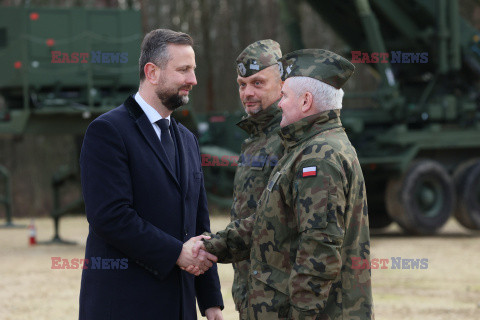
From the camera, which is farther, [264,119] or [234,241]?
[264,119]

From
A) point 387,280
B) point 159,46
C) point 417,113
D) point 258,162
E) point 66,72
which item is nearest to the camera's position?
point 159,46

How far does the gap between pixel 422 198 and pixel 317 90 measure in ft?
33.5

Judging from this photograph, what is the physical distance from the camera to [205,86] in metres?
20.1

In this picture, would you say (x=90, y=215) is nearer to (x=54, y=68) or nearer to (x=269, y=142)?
(x=269, y=142)

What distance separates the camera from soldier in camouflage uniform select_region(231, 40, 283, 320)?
13.0ft

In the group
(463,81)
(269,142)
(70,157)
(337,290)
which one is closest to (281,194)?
(337,290)

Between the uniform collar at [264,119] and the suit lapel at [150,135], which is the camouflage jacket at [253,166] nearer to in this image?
the uniform collar at [264,119]

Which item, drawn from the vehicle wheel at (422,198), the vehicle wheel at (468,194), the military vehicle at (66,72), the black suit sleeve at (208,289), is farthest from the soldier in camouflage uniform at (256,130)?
the vehicle wheel at (468,194)

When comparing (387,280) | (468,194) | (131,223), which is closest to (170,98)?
(131,223)

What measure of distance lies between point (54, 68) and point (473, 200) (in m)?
6.78

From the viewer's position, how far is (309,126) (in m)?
3.13

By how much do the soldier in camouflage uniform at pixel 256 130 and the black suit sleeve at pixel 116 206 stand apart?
85cm

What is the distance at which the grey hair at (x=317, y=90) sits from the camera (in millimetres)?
3121

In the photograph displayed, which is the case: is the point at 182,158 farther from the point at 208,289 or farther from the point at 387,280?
the point at 387,280
